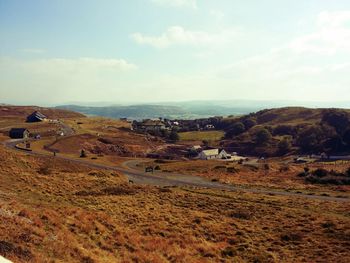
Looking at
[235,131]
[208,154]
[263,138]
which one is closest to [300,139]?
[263,138]

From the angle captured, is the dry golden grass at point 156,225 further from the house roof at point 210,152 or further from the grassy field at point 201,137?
the grassy field at point 201,137

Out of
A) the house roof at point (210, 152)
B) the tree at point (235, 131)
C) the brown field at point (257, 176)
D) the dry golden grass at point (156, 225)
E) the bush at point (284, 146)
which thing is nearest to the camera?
the dry golden grass at point (156, 225)

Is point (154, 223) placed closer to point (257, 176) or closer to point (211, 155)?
point (257, 176)

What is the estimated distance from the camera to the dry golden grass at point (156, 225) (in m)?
19.3

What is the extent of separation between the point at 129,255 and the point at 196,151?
11187cm

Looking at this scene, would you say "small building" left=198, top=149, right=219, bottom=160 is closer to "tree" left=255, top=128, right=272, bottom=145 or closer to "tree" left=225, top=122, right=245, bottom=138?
"tree" left=255, top=128, right=272, bottom=145

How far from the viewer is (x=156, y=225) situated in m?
29.0

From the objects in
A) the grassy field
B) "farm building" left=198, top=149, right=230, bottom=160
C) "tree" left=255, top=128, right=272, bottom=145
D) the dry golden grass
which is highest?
the dry golden grass

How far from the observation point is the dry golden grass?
1928 cm

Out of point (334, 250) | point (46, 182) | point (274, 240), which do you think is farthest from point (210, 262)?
point (46, 182)

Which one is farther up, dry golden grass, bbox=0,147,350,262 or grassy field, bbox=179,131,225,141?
dry golden grass, bbox=0,147,350,262

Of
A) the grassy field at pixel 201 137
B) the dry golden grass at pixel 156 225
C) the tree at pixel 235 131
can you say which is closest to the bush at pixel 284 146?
the grassy field at pixel 201 137

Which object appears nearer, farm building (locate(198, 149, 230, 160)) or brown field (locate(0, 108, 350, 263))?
brown field (locate(0, 108, 350, 263))

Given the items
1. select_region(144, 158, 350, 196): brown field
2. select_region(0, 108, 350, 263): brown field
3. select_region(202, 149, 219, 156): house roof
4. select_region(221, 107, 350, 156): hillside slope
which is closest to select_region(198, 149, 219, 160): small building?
select_region(202, 149, 219, 156): house roof
